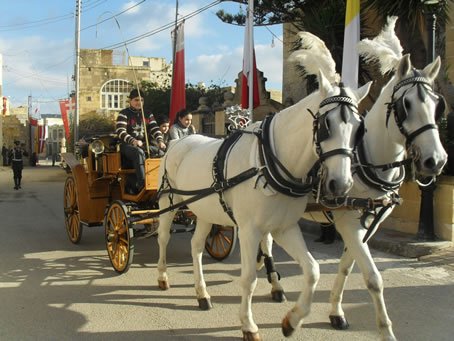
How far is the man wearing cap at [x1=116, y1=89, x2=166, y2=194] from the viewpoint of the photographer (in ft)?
22.2

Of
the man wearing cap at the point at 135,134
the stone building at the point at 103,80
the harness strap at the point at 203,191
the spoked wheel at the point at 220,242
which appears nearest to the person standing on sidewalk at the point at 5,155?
the stone building at the point at 103,80

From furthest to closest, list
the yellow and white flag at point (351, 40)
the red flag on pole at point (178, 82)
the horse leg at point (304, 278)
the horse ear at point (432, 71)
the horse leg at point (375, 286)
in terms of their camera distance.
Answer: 1. the red flag on pole at point (178, 82)
2. the yellow and white flag at point (351, 40)
3. the horse ear at point (432, 71)
4. the horse leg at point (375, 286)
5. the horse leg at point (304, 278)

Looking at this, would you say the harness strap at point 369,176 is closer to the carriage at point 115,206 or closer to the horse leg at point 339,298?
the horse leg at point 339,298

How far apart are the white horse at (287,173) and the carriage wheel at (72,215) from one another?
13.7ft

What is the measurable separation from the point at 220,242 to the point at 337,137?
4.09 meters

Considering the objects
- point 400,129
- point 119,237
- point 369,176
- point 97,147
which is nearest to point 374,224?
point 369,176

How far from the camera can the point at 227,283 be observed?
588 cm

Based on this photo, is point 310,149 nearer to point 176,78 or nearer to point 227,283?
point 227,283

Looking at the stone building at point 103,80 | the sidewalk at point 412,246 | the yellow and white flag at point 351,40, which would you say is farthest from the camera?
the stone building at point 103,80

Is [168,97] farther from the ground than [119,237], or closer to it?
farther from the ground

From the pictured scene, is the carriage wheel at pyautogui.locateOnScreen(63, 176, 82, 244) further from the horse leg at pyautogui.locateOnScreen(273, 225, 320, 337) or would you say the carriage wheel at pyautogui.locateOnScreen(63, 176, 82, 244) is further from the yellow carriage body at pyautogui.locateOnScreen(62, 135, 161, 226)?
the horse leg at pyautogui.locateOnScreen(273, 225, 320, 337)

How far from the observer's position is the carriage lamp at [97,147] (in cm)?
734

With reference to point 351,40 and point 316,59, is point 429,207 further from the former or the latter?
point 316,59

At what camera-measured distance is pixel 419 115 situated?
3.72 m
